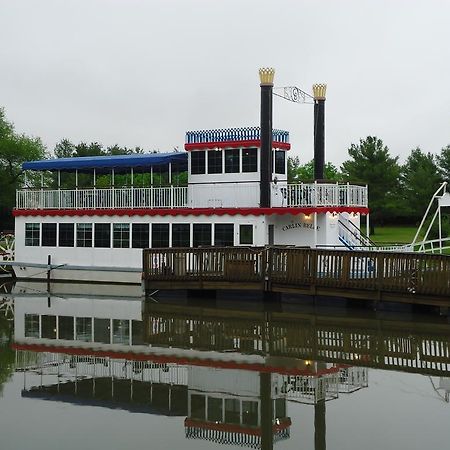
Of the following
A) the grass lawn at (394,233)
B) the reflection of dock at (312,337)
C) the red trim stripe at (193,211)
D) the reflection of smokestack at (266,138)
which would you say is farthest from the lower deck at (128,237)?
the grass lawn at (394,233)

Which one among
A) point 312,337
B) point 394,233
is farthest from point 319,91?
point 394,233

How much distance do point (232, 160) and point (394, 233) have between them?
1165 inches

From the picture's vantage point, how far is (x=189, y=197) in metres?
27.0

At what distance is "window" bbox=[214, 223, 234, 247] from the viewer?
25859mm

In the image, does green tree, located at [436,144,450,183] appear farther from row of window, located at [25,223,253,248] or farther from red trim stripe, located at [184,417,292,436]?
red trim stripe, located at [184,417,292,436]

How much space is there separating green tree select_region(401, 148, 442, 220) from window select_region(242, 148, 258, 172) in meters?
24.4

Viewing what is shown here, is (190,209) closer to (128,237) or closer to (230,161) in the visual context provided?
(230,161)

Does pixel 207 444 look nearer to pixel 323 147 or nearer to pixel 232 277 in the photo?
pixel 232 277

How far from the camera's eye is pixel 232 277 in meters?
22.8

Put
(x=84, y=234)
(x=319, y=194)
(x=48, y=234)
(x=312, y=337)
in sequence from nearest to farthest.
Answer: (x=312, y=337), (x=319, y=194), (x=84, y=234), (x=48, y=234)

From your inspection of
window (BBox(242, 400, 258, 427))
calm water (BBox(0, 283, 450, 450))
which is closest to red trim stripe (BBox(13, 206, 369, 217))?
calm water (BBox(0, 283, 450, 450))

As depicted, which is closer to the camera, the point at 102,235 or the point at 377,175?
the point at 102,235

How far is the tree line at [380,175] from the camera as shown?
163 feet

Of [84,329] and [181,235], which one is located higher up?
[181,235]
